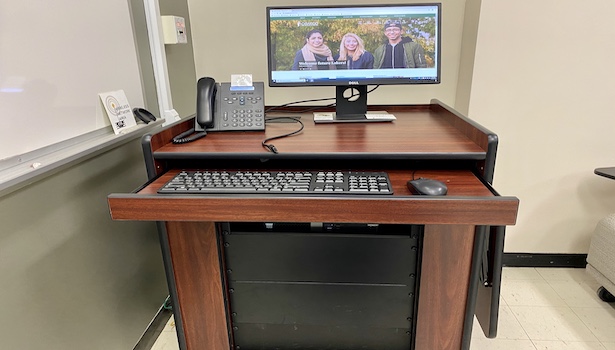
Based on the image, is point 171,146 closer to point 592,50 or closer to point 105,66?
point 105,66

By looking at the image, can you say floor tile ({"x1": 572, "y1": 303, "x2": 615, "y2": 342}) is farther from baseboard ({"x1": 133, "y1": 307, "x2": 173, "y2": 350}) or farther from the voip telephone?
baseboard ({"x1": 133, "y1": 307, "x2": 173, "y2": 350})

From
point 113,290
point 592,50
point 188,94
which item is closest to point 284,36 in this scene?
point 188,94

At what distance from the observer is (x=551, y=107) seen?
171cm

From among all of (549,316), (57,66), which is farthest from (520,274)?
(57,66)

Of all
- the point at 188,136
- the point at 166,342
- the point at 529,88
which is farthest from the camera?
the point at 529,88

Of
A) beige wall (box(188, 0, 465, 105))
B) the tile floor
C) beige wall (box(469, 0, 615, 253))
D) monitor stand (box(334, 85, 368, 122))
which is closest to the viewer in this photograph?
monitor stand (box(334, 85, 368, 122))

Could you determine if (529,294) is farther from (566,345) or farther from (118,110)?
(118,110)

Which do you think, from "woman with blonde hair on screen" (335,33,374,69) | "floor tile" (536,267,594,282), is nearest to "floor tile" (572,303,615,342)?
"floor tile" (536,267,594,282)

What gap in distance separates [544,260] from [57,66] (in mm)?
2281

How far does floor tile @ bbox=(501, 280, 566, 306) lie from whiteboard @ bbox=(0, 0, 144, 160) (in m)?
1.86

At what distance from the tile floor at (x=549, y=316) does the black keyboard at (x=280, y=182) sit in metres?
0.90

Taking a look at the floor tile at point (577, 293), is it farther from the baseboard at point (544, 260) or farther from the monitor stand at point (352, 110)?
the monitor stand at point (352, 110)

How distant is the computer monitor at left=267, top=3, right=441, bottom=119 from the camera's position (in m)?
1.30

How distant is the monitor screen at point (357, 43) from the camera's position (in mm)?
1297
